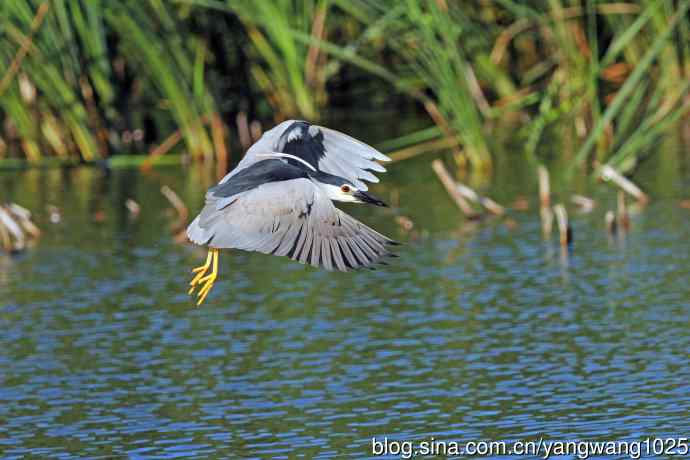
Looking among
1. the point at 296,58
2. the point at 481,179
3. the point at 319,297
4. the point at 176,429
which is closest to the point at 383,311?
the point at 319,297

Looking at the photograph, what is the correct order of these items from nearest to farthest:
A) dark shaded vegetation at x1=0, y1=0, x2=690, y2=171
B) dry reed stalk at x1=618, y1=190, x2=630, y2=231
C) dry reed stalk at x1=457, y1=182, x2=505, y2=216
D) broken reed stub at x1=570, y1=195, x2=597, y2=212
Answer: dry reed stalk at x1=618, y1=190, x2=630, y2=231
dry reed stalk at x1=457, y1=182, x2=505, y2=216
broken reed stub at x1=570, y1=195, x2=597, y2=212
dark shaded vegetation at x1=0, y1=0, x2=690, y2=171

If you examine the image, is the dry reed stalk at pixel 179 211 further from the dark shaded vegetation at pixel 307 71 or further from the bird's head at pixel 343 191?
the bird's head at pixel 343 191

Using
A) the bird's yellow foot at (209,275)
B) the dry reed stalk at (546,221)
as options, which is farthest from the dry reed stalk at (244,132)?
the bird's yellow foot at (209,275)

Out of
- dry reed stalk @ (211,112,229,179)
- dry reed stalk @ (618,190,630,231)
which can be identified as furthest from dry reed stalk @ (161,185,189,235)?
dry reed stalk @ (618,190,630,231)

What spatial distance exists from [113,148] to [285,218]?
516 inches

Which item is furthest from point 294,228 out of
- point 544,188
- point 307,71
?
point 307,71

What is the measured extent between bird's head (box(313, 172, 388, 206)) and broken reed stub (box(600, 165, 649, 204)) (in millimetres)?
7647

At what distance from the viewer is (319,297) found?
43.0ft

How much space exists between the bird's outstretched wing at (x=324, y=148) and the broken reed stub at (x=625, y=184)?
6.55 m

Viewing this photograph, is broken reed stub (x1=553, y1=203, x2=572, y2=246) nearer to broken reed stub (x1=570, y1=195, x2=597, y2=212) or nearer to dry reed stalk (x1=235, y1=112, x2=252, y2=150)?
broken reed stub (x1=570, y1=195, x2=597, y2=212)

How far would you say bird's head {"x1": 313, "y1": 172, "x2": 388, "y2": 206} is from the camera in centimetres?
820

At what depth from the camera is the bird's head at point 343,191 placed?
Result: 8.20 metres

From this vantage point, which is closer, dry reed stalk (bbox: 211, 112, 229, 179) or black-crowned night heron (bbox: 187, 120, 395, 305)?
black-crowned night heron (bbox: 187, 120, 395, 305)

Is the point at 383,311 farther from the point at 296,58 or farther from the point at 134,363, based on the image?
the point at 296,58
